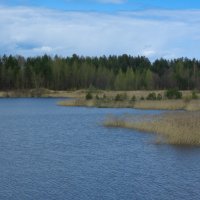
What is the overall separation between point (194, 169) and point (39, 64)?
101 metres

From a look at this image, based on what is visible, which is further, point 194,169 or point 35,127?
point 35,127

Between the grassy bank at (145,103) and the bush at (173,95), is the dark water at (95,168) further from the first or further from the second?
the bush at (173,95)

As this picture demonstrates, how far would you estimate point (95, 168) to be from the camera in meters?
18.0

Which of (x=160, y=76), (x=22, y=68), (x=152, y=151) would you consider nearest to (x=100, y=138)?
(x=152, y=151)

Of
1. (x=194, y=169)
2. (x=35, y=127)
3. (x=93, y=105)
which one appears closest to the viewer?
(x=194, y=169)

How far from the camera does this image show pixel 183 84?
11731 cm

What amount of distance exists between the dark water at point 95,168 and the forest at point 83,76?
83.7 meters

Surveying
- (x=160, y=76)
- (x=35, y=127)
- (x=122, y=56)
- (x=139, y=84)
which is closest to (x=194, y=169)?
A: (x=35, y=127)

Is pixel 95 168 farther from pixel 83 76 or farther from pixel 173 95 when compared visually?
pixel 83 76

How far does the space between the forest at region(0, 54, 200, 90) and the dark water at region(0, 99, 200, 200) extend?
8369 centimetres

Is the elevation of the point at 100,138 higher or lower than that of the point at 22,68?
lower

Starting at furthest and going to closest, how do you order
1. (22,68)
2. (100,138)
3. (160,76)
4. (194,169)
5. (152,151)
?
(160,76), (22,68), (100,138), (152,151), (194,169)

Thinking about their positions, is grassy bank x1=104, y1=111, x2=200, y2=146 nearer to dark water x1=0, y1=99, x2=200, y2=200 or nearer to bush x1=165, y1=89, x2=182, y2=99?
dark water x1=0, y1=99, x2=200, y2=200

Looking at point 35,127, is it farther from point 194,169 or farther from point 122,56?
point 122,56
